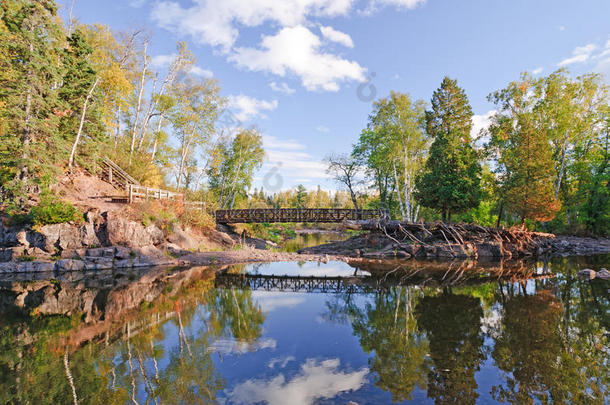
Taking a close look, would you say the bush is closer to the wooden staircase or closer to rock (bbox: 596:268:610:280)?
the wooden staircase

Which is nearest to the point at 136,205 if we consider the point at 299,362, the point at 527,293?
the point at 299,362

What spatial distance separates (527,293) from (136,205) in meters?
22.8

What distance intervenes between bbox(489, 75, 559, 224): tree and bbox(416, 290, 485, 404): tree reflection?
22507 mm

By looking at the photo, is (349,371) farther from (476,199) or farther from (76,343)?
(476,199)

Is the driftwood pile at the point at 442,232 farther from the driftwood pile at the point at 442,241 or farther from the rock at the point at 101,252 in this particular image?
the rock at the point at 101,252

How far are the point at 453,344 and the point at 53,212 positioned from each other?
20.3 m

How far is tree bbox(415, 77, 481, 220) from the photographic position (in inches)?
955

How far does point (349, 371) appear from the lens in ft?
16.6

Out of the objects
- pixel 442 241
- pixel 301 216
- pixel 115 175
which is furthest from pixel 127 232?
pixel 442 241

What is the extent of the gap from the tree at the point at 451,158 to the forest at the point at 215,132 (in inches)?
3.9

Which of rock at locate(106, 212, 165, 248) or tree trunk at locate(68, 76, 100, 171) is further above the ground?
tree trunk at locate(68, 76, 100, 171)

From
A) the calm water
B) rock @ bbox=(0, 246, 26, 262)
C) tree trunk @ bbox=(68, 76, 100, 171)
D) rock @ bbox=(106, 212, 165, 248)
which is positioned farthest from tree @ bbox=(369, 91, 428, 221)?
rock @ bbox=(0, 246, 26, 262)

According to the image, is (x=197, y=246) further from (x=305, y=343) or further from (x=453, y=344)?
(x=453, y=344)

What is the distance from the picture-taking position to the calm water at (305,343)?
14.3 feet
